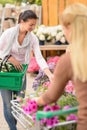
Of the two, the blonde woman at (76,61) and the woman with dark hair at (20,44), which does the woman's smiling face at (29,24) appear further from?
the blonde woman at (76,61)

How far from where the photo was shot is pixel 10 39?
3621mm

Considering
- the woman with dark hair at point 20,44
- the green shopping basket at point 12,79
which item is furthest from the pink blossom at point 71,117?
the woman with dark hair at point 20,44

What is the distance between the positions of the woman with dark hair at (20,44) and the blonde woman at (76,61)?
60.4 inches

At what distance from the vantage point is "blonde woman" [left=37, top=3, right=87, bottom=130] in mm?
1825

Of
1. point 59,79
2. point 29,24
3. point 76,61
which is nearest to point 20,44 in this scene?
point 29,24

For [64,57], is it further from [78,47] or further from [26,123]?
[26,123]

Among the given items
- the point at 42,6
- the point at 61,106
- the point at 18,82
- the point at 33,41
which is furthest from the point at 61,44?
the point at 61,106

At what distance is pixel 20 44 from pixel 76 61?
198 centimetres

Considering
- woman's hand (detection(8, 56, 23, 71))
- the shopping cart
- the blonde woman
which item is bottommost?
the shopping cart

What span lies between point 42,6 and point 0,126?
581 centimetres

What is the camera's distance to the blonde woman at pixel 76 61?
183 centimetres

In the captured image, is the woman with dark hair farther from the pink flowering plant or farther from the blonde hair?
the blonde hair

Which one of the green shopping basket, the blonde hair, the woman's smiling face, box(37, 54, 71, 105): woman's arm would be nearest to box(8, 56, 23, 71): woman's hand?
the green shopping basket

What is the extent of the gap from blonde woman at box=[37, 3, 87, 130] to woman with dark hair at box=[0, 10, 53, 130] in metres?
1.53
